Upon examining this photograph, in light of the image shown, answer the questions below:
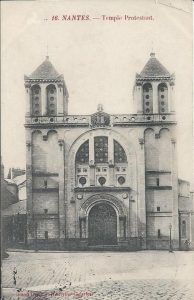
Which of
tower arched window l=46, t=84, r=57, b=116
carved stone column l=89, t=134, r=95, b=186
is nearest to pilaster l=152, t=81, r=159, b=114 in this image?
carved stone column l=89, t=134, r=95, b=186

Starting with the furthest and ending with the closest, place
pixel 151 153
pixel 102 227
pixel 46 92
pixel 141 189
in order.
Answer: pixel 102 227
pixel 46 92
pixel 141 189
pixel 151 153

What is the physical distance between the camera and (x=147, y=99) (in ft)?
19.8

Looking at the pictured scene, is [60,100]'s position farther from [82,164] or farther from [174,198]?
[174,198]

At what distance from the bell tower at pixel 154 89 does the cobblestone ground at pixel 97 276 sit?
153 cm

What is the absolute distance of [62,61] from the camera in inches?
217

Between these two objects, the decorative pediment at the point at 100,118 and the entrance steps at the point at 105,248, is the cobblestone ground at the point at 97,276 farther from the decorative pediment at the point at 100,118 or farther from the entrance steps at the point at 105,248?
the decorative pediment at the point at 100,118

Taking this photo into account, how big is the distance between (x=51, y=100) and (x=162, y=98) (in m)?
1.22

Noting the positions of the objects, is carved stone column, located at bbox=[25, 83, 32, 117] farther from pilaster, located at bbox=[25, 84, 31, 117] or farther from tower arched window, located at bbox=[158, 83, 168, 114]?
tower arched window, located at bbox=[158, 83, 168, 114]

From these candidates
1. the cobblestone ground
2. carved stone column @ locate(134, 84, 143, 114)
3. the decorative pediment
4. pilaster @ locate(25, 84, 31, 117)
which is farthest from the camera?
carved stone column @ locate(134, 84, 143, 114)

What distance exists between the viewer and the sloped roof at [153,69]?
5.50 metres

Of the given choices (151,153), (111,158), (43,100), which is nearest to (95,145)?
(111,158)

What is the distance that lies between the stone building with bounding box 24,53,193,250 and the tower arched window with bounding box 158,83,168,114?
0.04 ft

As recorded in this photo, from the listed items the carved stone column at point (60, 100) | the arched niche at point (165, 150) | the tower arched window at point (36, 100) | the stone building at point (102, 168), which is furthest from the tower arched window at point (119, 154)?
the tower arched window at point (36, 100)

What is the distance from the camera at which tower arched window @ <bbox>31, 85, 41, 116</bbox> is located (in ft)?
18.9
